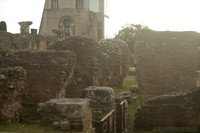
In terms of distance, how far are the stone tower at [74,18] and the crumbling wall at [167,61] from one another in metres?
33.7

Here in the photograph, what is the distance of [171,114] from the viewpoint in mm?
13062

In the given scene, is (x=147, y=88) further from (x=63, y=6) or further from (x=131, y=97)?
(x=63, y=6)

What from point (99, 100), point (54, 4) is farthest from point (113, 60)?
point (54, 4)

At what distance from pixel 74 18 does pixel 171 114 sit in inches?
1544

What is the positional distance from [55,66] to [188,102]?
422 centimetres

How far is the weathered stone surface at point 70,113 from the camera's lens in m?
8.39

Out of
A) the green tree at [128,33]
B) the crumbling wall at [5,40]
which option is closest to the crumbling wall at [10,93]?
the crumbling wall at [5,40]

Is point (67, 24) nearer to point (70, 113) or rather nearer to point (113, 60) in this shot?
point (113, 60)

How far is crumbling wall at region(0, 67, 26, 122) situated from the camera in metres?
9.94

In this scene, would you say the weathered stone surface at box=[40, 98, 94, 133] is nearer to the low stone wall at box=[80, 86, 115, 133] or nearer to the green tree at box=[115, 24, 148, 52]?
the low stone wall at box=[80, 86, 115, 133]

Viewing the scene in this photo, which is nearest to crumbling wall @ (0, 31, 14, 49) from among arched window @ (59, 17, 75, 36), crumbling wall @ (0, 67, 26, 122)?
crumbling wall @ (0, 67, 26, 122)

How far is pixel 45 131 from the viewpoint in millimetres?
8516

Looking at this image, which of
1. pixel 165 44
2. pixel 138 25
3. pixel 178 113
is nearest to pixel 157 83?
pixel 165 44

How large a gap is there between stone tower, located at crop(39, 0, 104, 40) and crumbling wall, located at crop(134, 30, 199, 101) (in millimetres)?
33672
